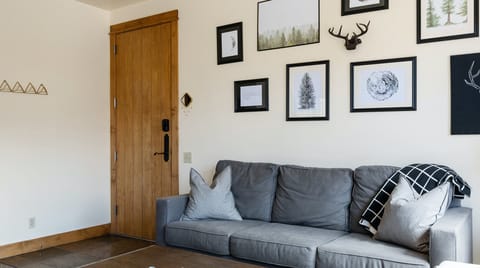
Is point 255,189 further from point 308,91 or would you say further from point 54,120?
point 54,120

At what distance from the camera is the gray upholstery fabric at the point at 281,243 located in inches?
103

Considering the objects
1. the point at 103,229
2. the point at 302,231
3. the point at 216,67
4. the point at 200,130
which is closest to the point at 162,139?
the point at 200,130

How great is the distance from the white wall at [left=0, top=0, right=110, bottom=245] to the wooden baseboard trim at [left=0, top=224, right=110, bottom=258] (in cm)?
6

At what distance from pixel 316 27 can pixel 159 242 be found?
2.19 m

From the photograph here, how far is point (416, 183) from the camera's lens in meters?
2.77

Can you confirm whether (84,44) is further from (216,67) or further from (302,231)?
(302,231)

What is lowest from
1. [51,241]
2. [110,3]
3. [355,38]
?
[51,241]

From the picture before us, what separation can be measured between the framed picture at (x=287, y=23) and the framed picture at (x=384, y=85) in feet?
1.64

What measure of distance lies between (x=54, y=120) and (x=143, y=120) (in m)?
0.92

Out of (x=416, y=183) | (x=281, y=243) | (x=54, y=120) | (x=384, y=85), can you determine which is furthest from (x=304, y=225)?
(x=54, y=120)

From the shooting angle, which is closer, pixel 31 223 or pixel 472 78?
pixel 472 78

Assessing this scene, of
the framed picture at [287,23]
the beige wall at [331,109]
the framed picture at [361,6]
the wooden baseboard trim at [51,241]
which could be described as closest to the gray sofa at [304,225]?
the beige wall at [331,109]

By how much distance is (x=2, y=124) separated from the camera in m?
4.00

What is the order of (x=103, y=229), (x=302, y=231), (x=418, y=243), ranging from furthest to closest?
(x=103, y=229) → (x=302, y=231) → (x=418, y=243)
